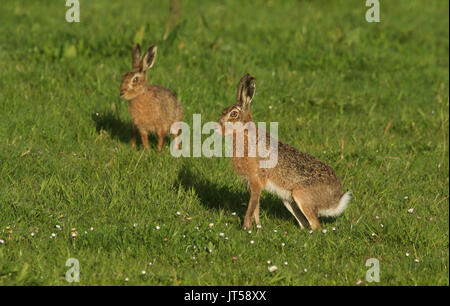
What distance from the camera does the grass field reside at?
6.38 metres

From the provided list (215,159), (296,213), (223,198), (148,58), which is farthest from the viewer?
(148,58)

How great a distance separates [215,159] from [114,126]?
70.6 inches

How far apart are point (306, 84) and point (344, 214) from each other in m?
4.16

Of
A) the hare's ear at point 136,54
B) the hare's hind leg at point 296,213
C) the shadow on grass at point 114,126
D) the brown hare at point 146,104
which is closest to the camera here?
the hare's hind leg at point 296,213

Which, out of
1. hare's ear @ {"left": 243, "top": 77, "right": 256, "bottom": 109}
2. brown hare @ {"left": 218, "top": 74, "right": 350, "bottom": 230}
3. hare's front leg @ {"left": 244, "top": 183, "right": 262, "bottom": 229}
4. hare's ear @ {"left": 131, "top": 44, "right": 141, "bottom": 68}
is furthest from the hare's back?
hare's ear @ {"left": 131, "top": 44, "right": 141, "bottom": 68}

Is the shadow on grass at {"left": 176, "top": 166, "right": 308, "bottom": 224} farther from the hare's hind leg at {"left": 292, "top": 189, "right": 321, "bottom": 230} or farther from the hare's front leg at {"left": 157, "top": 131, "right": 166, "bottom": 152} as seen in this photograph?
the hare's front leg at {"left": 157, "top": 131, "right": 166, "bottom": 152}

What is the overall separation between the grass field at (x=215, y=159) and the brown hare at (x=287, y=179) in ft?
0.91

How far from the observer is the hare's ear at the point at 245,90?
7.14m

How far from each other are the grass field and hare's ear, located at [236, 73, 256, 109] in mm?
1176

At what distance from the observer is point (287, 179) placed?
7.27 meters

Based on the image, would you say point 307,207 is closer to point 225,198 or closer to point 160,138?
point 225,198

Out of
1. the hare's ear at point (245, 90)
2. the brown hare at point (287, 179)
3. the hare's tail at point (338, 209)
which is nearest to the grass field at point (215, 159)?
the hare's tail at point (338, 209)

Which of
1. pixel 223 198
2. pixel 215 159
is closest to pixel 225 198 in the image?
pixel 223 198

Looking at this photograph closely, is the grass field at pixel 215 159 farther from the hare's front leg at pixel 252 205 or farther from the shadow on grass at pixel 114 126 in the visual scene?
the hare's front leg at pixel 252 205
